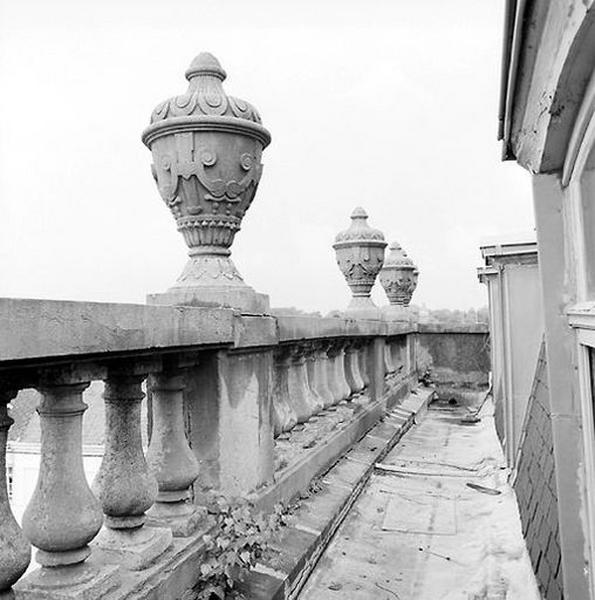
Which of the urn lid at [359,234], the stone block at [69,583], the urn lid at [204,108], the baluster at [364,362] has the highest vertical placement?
the urn lid at [359,234]

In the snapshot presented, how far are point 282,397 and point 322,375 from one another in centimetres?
100

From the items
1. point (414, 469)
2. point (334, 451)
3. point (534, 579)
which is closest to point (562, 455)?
point (534, 579)

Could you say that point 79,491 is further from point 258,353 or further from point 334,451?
point 334,451

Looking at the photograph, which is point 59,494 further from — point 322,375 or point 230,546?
point 322,375

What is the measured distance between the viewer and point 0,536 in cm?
141

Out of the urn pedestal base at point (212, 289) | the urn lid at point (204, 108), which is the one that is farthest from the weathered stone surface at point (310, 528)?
the urn lid at point (204, 108)

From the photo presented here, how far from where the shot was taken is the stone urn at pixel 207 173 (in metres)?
2.59

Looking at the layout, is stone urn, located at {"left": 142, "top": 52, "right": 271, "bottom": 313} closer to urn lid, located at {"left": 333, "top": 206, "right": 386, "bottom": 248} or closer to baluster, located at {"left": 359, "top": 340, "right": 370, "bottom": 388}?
baluster, located at {"left": 359, "top": 340, "right": 370, "bottom": 388}

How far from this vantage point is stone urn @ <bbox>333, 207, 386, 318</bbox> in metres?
6.95

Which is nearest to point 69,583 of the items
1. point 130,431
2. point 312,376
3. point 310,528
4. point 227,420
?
point 130,431

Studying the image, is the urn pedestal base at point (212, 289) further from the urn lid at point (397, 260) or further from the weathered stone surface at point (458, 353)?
the weathered stone surface at point (458, 353)

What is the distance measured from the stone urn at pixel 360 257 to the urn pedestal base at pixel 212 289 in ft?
14.0

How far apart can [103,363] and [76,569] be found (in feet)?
1.89

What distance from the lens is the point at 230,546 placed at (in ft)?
7.51
